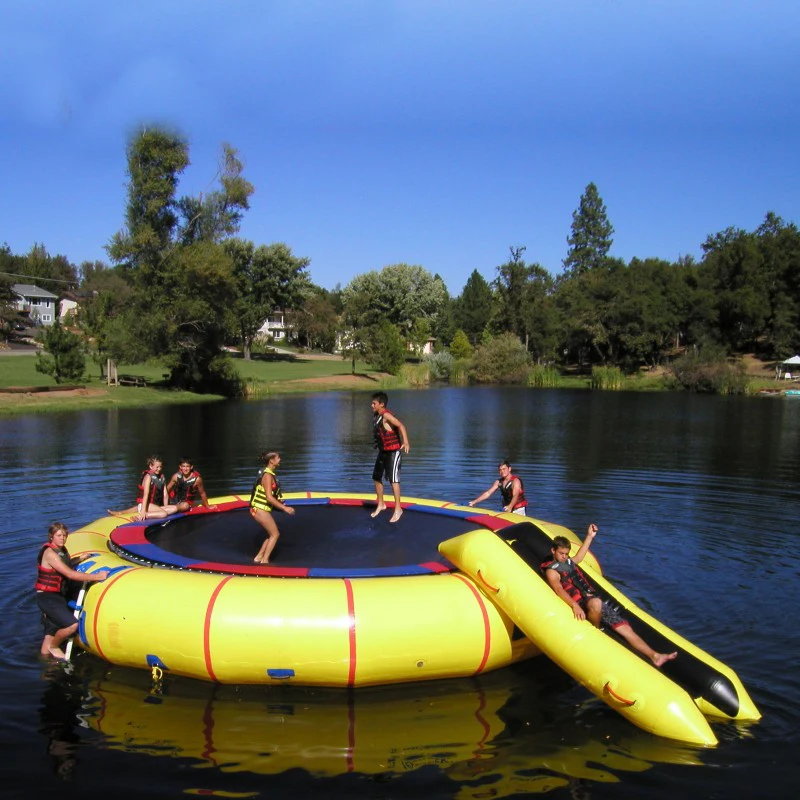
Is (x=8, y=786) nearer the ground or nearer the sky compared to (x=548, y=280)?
→ nearer the ground

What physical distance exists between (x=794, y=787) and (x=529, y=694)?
8.57ft

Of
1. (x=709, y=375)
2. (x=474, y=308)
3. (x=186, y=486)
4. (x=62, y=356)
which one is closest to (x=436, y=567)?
(x=186, y=486)

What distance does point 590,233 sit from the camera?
98.6 m

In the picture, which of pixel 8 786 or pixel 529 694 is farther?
pixel 529 694

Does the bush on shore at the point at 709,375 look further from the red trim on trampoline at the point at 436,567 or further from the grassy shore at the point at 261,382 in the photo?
the red trim on trampoline at the point at 436,567

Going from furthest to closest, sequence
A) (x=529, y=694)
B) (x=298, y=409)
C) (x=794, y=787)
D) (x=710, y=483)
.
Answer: (x=298, y=409) < (x=710, y=483) < (x=529, y=694) < (x=794, y=787)

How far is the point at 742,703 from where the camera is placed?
23.0ft

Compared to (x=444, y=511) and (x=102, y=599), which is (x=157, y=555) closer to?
(x=102, y=599)

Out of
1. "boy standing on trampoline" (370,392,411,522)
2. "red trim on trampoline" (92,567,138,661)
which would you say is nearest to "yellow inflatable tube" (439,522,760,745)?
"boy standing on trampoline" (370,392,411,522)

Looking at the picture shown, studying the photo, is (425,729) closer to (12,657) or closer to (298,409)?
(12,657)

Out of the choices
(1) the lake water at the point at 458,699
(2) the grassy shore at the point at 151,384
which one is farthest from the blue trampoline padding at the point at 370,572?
(2) the grassy shore at the point at 151,384

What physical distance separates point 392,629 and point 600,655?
2.07 meters

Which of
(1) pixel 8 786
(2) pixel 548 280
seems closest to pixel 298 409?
(1) pixel 8 786

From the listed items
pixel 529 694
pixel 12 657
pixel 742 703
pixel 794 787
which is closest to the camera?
pixel 794 787
